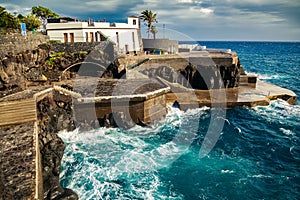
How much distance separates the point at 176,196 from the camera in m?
11.7

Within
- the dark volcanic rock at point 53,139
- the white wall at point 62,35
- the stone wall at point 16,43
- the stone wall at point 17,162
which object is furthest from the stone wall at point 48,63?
the stone wall at point 17,162

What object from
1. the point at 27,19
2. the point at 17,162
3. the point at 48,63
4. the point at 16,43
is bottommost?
the point at 17,162

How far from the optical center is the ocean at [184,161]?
12156 millimetres

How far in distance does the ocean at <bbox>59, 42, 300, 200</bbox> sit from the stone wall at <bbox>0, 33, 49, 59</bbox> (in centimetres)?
846

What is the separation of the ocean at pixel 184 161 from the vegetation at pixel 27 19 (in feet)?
48.3

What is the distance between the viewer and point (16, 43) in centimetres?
1966

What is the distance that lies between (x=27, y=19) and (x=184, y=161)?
3783cm

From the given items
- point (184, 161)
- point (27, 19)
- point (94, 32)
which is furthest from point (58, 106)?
point (27, 19)

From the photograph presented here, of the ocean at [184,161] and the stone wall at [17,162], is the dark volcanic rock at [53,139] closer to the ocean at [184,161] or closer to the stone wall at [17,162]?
the ocean at [184,161]

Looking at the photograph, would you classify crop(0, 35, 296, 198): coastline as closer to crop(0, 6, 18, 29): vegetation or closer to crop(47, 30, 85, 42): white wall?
crop(47, 30, 85, 42): white wall

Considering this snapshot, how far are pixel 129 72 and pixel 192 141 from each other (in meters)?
13.4

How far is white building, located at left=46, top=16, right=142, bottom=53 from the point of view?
3044cm

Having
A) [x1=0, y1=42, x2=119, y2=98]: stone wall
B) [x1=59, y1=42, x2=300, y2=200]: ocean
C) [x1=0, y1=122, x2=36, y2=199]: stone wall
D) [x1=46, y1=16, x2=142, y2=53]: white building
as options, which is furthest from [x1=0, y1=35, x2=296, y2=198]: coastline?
[x1=46, y1=16, x2=142, y2=53]: white building

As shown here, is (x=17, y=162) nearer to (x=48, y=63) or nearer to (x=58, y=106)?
(x=58, y=106)
